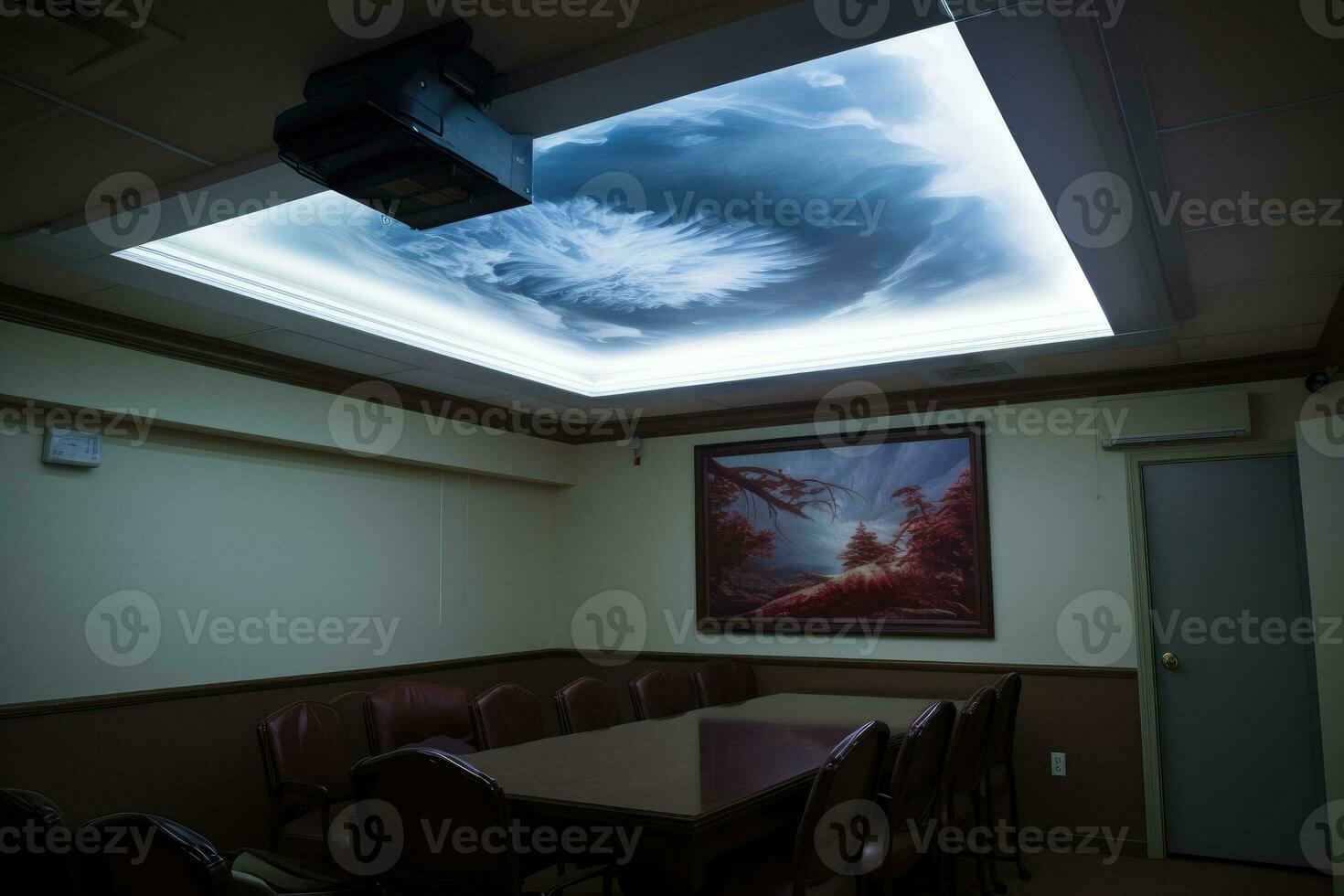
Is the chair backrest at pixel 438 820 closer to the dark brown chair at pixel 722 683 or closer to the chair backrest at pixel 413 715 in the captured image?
the chair backrest at pixel 413 715

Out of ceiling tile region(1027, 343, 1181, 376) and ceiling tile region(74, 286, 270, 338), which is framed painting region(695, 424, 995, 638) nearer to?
ceiling tile region(1027, 343, 1181, 376)

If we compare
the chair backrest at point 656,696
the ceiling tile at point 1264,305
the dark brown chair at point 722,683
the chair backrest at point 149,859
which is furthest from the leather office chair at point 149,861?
the ceiling tile at point 1264,305

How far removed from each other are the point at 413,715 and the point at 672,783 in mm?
1960

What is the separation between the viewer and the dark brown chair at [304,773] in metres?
3.68

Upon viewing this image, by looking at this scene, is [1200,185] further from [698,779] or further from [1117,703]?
[1117,703]

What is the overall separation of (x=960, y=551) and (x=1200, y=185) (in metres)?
2.96

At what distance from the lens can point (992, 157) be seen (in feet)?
10.4

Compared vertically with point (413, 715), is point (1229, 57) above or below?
above

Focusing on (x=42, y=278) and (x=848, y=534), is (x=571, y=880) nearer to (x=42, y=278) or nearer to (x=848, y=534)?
A: (x=42, y=278)

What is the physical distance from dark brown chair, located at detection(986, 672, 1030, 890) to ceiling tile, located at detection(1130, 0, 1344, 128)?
8.46 feet

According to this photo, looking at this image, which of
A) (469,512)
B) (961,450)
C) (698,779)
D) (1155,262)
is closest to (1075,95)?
(1155,262)

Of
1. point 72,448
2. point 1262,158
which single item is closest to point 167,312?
point 72,448

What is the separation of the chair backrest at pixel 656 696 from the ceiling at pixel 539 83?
9.41 ft

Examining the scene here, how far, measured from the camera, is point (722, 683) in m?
5.58
